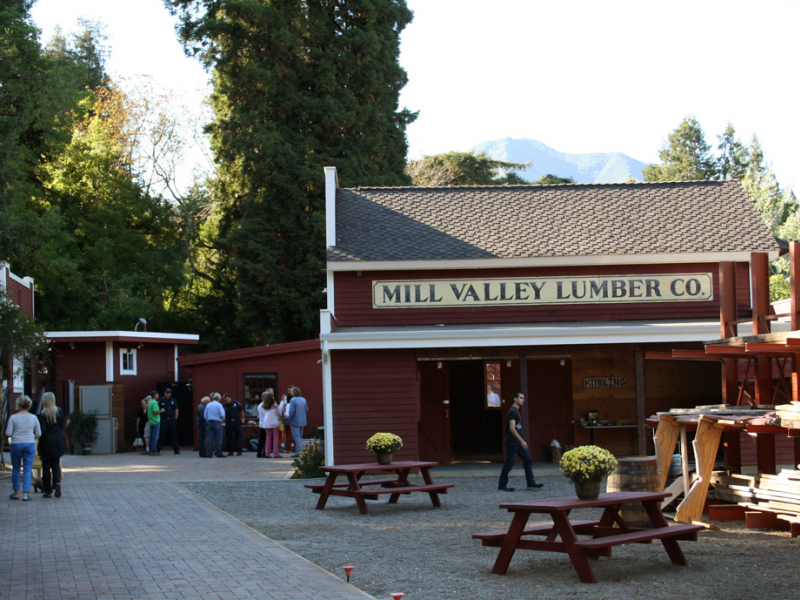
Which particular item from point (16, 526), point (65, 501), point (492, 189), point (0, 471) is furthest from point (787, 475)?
point (0, 471)

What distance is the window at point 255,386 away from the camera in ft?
72.6

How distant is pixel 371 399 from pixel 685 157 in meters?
51.0

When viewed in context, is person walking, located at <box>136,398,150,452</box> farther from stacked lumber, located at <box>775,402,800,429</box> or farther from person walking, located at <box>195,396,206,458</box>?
stacked lumber, located at <box>775,402,800,429</box>

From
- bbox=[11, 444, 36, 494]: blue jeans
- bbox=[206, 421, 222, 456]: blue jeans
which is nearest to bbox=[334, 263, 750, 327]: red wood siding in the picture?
bbox=[206, 421, 222, 456]: blue jeans

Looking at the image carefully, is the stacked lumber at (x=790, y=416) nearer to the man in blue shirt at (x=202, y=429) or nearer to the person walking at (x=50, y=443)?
the person walking at (x=50, y=443)

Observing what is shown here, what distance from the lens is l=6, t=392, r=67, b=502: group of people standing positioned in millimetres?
12266

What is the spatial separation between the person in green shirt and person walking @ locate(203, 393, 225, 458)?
151 cm

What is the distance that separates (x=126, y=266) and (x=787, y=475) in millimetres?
32249

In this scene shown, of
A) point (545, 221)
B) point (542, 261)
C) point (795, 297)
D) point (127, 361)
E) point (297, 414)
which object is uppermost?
point (545, 221)

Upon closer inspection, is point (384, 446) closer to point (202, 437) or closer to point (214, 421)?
point (214, 421)

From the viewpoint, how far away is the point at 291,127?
29.7m

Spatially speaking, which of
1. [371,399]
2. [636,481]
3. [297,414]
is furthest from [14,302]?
[636,481]

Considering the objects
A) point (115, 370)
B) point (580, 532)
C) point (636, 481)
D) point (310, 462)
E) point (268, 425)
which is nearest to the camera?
point (580, 532)

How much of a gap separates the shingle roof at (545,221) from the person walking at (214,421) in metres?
5.38
